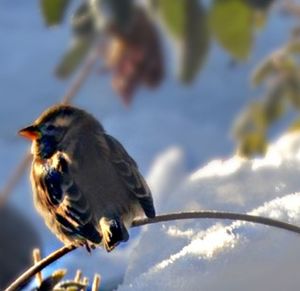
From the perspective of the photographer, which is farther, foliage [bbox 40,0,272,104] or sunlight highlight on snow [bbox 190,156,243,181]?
foliage [bbox 40,0,272,104]

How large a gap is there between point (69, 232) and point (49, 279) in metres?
0.12

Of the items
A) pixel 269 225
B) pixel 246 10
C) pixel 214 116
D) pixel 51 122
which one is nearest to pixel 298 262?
pixel 269 225

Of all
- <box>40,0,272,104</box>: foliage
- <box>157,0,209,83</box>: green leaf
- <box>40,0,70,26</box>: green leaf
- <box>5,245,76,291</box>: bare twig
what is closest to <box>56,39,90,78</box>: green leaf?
<box>40,0,272,104</box>: foliage

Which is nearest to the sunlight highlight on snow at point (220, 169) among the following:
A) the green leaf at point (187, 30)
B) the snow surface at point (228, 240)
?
the snow surface at point (228, 240)

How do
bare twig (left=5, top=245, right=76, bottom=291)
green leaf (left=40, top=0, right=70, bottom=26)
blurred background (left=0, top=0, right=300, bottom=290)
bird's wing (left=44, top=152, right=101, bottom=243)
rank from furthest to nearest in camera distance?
blurred background (left=0, top=0, right=300, bottom=290)
green leaf (left=40, top=0, right=70, bottom=26)
bird's wing (left=44, top=152, right=101, bottom=243)
bare twig (left=5, top=245, right=76, bottom=291)

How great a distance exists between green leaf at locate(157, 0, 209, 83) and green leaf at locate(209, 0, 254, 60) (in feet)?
0.06

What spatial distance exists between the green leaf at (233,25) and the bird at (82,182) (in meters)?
0.41

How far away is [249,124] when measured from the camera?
1707 millimetres

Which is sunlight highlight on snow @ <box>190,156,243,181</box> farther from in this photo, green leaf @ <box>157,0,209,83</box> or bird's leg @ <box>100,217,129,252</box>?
green leaf @ <box>157,0,209,83</box>

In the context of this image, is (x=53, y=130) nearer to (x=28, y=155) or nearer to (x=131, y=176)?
(x=131, y=176)

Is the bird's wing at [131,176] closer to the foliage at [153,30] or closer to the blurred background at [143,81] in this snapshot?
the blurred background at [143,81]

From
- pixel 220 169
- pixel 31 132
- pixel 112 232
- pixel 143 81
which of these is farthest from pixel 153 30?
pixel 112 232

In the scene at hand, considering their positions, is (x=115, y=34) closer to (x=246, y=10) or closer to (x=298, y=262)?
(x=246, y=10)

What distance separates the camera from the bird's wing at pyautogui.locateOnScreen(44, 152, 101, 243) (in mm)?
681
